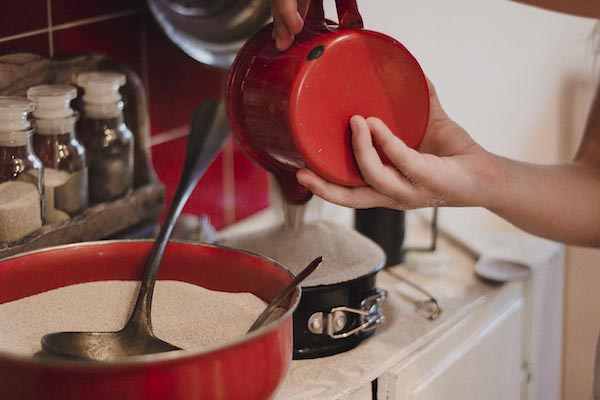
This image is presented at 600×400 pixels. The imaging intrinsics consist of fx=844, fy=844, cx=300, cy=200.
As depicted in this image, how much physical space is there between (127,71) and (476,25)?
3.76 feet

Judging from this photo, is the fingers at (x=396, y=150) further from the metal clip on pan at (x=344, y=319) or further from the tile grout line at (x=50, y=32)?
the tile grout line at (x=50, y=32)

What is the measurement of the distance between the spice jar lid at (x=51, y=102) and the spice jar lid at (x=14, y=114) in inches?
1.5

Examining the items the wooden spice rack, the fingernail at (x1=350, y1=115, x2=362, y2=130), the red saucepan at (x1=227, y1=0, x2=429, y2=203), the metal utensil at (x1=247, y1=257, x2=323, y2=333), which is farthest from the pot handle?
the wooden spice rack

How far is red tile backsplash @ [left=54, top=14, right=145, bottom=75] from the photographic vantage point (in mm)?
1246

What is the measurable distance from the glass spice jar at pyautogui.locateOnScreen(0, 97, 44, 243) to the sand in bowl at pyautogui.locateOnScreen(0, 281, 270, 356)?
0.12 meters

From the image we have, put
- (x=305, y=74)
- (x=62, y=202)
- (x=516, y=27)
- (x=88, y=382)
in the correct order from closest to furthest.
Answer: (x=88, y=382)
(x=305, y=74)
(x=62, y=202)
(x=516, y=27)

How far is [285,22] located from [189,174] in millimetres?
319

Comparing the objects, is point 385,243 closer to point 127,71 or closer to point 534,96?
point 127,71

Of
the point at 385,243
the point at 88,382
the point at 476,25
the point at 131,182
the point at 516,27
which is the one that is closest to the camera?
the point at 88,382

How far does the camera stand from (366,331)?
1.14 metres

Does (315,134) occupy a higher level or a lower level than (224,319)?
higher

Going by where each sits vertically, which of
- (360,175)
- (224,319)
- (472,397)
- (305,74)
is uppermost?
(305,74)

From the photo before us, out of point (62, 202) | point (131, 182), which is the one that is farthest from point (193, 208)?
point (62, 202)

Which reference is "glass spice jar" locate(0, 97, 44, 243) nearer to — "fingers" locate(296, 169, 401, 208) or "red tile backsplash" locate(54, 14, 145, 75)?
"red tile backsplash" locate(54, 14, 145, 75)
